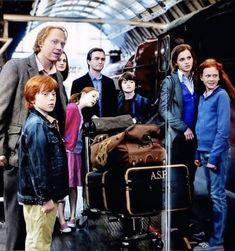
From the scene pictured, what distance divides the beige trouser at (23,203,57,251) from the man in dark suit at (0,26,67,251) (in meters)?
0.21

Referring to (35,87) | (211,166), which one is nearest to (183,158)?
(211,166)

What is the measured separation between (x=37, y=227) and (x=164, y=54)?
1.41 meters

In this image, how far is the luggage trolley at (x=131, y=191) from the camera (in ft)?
8.64

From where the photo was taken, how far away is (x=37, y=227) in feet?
7.23

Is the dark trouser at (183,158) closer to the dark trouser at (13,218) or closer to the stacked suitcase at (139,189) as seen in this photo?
the stacked suitcase at (139,189)

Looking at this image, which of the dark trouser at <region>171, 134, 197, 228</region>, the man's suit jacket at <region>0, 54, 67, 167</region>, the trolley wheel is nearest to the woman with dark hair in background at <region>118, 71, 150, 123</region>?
the dark trouser at <region>171, 134, 197, 228</region>

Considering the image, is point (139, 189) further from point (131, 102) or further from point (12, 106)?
point (12, 106)

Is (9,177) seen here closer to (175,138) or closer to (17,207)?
(17,207)

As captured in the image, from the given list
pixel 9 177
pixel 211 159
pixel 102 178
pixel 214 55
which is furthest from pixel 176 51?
pixel 9 177

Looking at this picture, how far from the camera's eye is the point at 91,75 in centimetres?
261

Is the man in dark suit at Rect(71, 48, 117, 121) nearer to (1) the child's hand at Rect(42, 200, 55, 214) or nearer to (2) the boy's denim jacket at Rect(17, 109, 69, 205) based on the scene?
(2) the boy's denim jacket at Rect(17, 109, 69, 205)

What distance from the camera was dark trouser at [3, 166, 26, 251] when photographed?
2.45 meters

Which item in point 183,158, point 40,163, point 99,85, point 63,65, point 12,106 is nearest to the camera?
point 40,163

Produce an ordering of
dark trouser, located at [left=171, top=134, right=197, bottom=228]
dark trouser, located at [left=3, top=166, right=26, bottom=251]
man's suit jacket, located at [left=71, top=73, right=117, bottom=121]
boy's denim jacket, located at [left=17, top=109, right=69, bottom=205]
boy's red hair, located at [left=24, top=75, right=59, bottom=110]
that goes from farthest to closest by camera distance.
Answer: dark trouser, located at [left=171, top=134, right=197, bottom=228] < man's suit jacket, located at [left=71, top=73, right=117, bottom=121] < dark trouser, located at [left=3, top=166, right=26, bottom=251] < boy's red hair, located at [left=24, top=75, right=59, bottom=110] < boy's denim jacket, located at [left=17, top=109, right=69, bottom=205]
